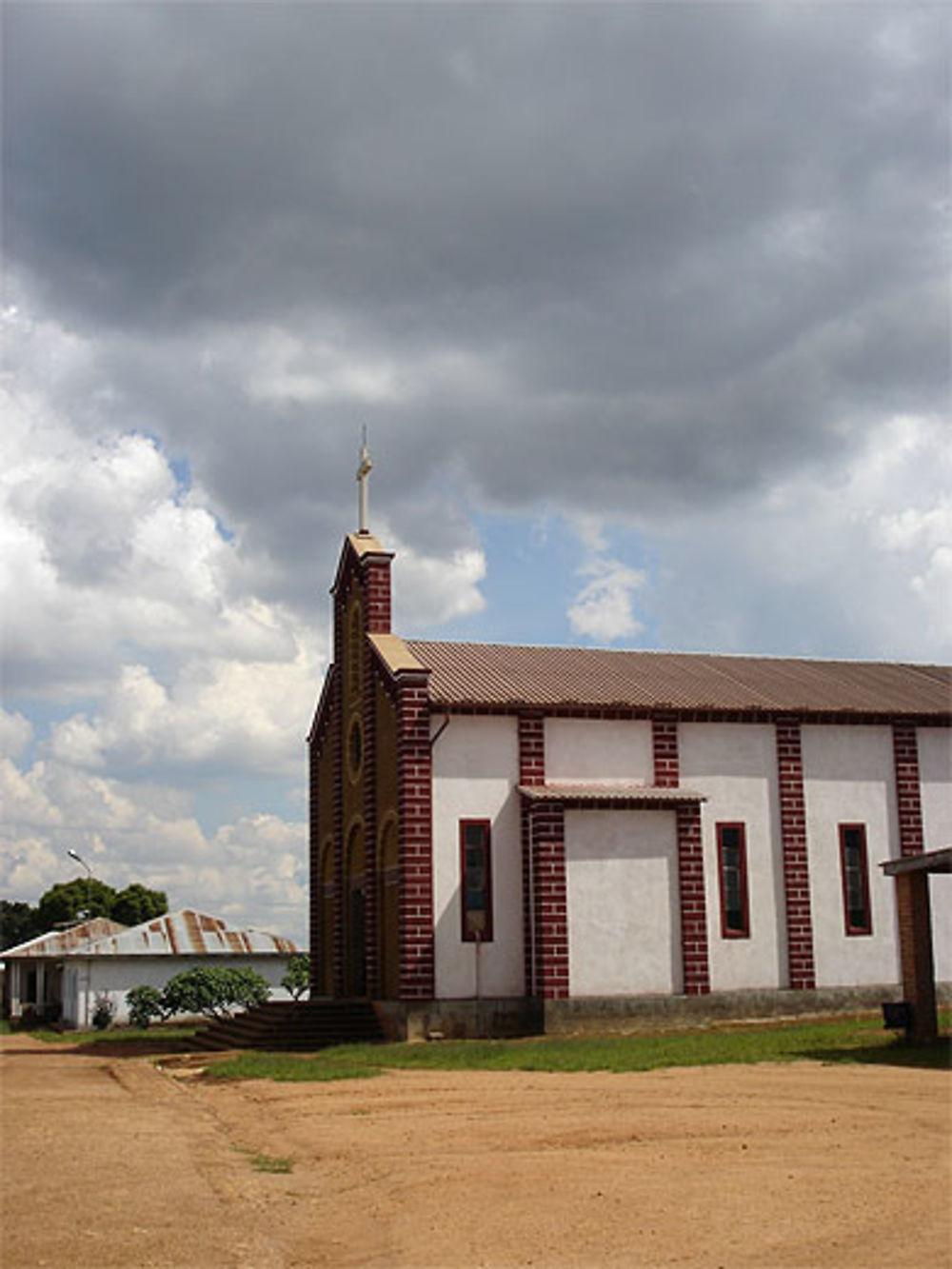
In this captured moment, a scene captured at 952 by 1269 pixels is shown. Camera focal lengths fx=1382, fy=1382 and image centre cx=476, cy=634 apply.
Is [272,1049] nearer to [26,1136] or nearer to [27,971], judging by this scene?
[26,1136]

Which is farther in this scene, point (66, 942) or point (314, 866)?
point (66, 942)

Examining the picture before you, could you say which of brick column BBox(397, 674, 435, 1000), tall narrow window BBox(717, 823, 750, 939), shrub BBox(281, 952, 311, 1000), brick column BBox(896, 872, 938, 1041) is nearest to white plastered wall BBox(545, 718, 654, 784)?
tall narrow window BBox(717, 823, 750, 939)

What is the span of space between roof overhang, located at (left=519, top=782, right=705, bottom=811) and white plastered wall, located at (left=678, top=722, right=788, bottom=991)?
101 centimetres

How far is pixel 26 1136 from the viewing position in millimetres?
16234

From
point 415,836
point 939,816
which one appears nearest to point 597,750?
point 415,836

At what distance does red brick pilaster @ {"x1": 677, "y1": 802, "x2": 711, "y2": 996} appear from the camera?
98.6 ft

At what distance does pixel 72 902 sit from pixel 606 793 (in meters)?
60.8

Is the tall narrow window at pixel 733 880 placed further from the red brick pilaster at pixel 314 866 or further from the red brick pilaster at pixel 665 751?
the red brick pilaster at pixel 314 866

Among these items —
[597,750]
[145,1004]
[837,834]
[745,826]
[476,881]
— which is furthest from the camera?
[145,1004]

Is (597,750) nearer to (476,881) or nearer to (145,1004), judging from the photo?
(476,881)

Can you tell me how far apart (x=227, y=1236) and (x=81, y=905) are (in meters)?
75.1

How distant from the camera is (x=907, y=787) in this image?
1316 inches

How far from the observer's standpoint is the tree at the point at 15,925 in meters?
96.4

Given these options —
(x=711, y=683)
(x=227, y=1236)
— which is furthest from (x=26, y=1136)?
(x=711, y=683)
